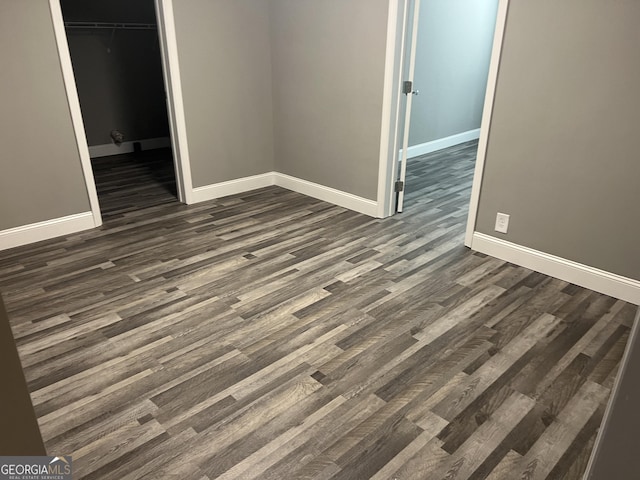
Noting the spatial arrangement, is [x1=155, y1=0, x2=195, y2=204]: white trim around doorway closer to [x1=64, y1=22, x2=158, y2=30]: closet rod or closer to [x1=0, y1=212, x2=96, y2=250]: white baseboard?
[x1=0, y1=212, x2=96, y2=250]: white baseboard

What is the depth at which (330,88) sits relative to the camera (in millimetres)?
4113

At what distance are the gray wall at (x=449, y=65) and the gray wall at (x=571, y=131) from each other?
2659 millimetres

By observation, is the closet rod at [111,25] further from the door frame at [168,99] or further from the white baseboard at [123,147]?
the door frame at [168,99]

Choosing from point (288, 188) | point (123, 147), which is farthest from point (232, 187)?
point (123, 147)

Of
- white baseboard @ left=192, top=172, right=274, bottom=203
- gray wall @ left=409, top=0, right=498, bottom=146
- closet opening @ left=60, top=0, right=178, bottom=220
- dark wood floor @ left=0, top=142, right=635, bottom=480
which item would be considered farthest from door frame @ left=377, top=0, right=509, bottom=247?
closet opening @ left=60, top=0, right=178, bottom=220

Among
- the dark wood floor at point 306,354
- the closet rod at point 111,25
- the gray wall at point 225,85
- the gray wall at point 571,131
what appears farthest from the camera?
the closet rod at point 111,25

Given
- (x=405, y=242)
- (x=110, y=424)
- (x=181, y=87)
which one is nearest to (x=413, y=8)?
(x=405, y=242)

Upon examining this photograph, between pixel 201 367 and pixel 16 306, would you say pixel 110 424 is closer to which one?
pixel 201 367

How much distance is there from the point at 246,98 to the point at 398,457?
363cm

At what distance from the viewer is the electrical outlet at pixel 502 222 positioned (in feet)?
10.8

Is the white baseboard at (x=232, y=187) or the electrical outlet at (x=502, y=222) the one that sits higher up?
the electrical outlet at (x=502, y=222)

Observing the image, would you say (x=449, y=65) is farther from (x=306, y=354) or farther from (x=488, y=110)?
(x=306, y=354)

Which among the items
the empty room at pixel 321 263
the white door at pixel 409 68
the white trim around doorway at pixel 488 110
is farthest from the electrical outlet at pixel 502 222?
the white door at pixel 409 68

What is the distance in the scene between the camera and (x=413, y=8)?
137 inches
